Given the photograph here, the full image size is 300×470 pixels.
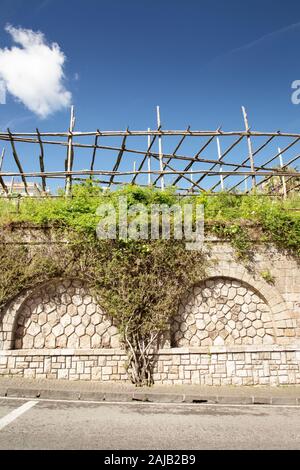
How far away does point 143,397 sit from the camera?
7027 mm

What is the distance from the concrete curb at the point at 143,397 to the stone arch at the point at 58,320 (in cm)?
175

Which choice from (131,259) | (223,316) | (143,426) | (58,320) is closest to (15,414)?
(143,426)

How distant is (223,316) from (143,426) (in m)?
4.64

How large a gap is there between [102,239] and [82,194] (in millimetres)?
1798

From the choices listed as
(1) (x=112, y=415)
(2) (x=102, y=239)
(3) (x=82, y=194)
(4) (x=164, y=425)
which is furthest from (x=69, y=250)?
(4) (x=164, y=425)

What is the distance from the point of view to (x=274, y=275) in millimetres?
9141

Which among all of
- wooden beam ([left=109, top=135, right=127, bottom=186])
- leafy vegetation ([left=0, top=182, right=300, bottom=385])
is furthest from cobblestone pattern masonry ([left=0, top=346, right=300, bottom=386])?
wooden beam ([left=109, top=135, right=127, bottom=186])

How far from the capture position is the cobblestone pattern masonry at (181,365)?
8352 mm

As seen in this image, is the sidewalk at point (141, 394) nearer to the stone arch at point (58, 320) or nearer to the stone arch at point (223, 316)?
the stone arch at point (58, 320)

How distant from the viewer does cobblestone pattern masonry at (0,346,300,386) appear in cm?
835

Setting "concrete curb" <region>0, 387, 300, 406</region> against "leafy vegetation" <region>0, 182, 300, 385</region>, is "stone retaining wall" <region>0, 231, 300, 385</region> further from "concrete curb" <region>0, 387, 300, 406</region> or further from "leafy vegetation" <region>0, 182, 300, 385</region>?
"concrete curb" <region>0, 387, 300, 406</region>

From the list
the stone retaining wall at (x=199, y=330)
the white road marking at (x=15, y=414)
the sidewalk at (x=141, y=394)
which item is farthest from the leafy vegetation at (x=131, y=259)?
the white road marking at (x=15, y=414)

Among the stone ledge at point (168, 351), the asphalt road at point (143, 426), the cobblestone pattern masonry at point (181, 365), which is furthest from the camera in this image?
the stone ledge at point (168, 351)

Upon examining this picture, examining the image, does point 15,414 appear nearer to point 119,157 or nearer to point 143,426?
point 143,426
